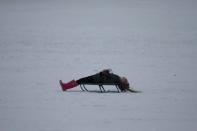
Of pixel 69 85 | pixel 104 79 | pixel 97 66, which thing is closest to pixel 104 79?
pixel 104 79

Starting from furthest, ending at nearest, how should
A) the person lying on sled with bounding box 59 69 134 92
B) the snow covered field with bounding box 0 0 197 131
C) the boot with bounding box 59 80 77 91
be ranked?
the boot with bounding box 59 80 77 91 → the person lying on sled with bounding box 59 69 134 92 → the snow covered field with bounding box 0 0 197 131

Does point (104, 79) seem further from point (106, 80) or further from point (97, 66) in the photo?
point (97, 66)

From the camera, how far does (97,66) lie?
1612 centimetres

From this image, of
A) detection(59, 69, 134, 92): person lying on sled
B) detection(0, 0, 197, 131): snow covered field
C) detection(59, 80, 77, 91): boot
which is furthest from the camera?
detection(59, 80, 77, 91): boot

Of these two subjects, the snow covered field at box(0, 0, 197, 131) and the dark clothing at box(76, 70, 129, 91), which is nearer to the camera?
the snow covered field at box(0, 0, 197, 131)

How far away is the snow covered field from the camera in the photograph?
1009 centimetres

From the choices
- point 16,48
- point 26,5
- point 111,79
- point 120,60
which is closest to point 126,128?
point 111,79

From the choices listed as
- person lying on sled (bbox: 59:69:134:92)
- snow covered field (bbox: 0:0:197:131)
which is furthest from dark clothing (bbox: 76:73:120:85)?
snow covered field (bbox: 0:0:197:131)

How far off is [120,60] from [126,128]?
7.99m

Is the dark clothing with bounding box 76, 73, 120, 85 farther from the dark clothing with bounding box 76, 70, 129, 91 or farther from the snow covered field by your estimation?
the snow covered field

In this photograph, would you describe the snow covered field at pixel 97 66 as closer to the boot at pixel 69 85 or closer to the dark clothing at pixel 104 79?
the boot at pixel 69 85

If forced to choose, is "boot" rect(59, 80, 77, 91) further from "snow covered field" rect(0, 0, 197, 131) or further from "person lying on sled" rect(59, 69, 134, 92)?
"snow covered field" rect(0, 0, 197, 131)

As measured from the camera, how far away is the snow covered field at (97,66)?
10086 mm

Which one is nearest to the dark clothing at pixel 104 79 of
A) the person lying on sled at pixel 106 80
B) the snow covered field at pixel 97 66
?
the person lying on sled at pixel 106 80
